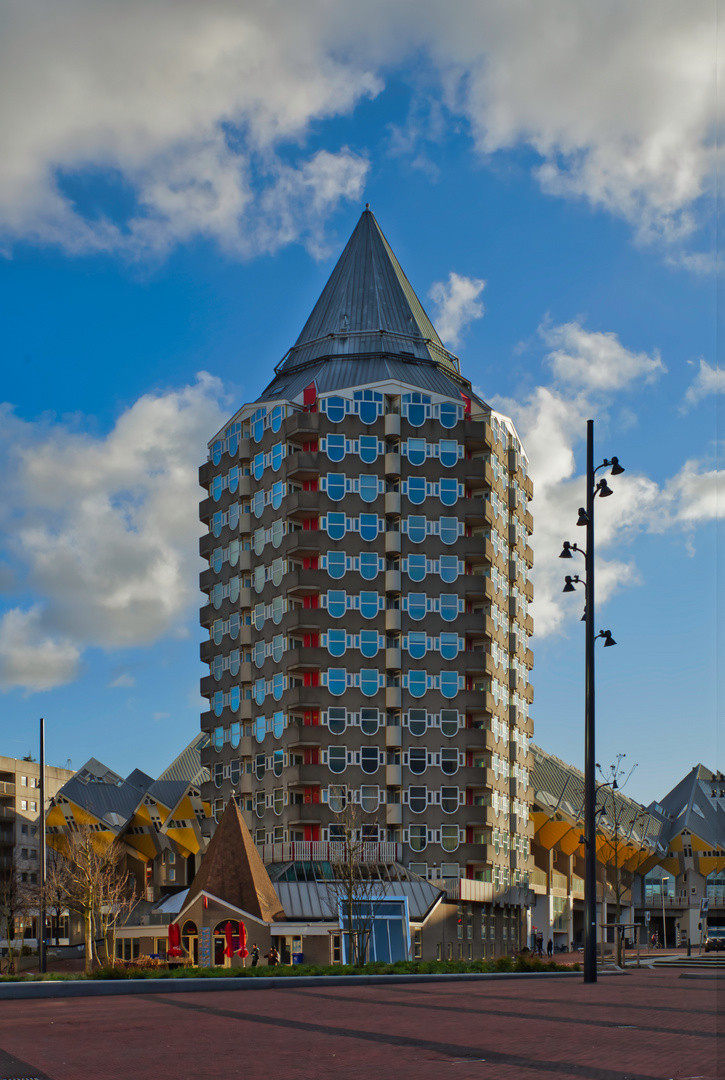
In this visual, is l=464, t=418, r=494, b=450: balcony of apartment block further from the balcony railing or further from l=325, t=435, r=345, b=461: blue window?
the balcony railing

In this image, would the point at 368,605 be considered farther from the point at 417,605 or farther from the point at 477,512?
the point at 477,512

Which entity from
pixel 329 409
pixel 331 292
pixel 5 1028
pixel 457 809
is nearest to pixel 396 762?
pixel 457 809

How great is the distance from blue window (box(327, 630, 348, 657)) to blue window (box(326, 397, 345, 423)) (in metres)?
16.0

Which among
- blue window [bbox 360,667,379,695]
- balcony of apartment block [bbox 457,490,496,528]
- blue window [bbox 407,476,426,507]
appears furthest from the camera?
balcony of apartment block [bbox 457,490,496,528]

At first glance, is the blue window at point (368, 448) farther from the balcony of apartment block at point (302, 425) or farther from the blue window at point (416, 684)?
the blue window at point (416, 684)

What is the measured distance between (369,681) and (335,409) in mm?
20563

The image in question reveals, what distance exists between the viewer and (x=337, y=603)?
92.1 m

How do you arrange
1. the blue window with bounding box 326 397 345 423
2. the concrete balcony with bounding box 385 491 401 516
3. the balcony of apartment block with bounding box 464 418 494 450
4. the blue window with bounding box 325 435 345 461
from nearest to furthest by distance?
1. the concrete balcony with bounding box 385 491 401 516
2. the blue window with bounding box 325 435 345 461
3. the blue window with bounding box 326 397 345 423
4. the balcony of apartment block with bounding box 464 418 494 450

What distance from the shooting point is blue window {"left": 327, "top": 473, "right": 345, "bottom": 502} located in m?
93.7

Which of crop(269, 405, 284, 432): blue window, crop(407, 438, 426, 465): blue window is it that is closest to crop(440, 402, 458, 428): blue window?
crop(407, 438, 426, 465): blue window

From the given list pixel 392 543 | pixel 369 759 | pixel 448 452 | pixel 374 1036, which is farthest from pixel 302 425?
pixel 374 1036

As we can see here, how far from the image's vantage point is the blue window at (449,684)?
9288 centimetres

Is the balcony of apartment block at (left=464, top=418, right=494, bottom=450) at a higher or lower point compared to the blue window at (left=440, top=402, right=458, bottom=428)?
lower

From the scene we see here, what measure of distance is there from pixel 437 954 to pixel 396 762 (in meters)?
14.4
